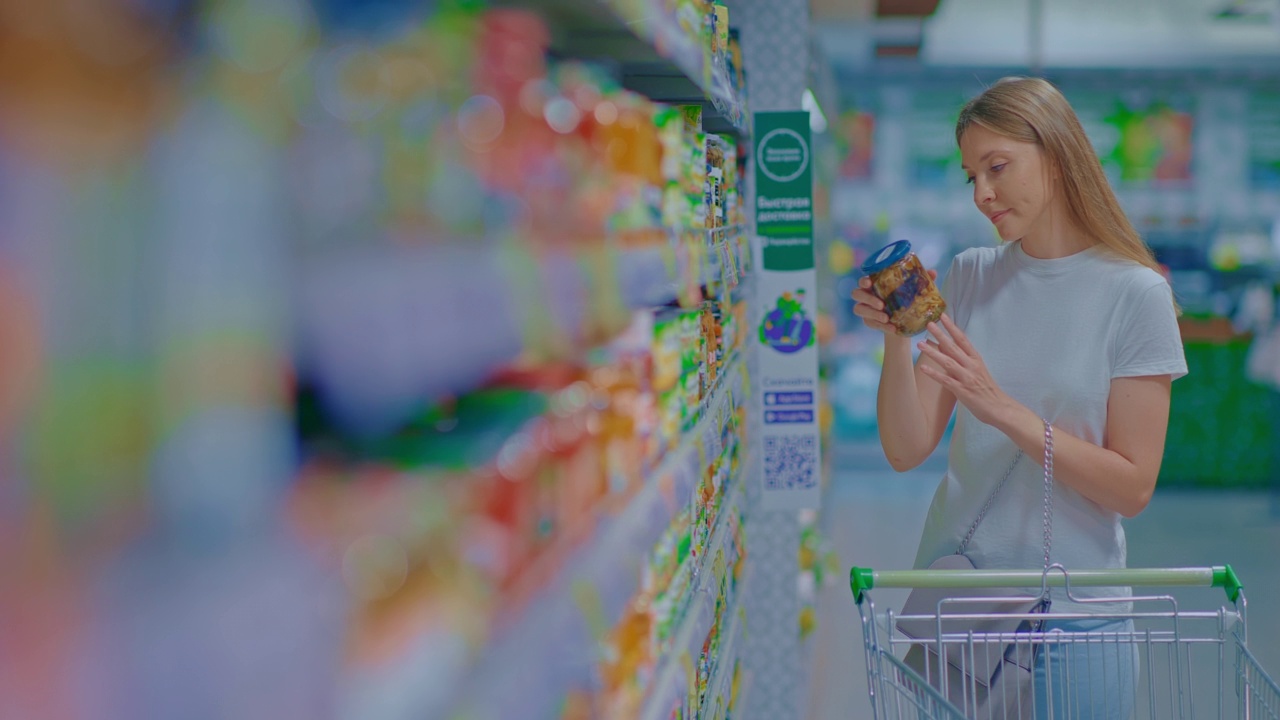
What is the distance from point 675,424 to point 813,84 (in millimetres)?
3616

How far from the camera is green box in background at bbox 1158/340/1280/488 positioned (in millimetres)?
8133

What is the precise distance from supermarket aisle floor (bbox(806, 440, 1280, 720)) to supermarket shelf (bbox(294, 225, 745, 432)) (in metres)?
3.73

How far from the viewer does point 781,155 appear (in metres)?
3.39

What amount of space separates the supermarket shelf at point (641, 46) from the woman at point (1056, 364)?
1.56 feet

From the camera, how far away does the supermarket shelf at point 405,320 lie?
0.49 metres

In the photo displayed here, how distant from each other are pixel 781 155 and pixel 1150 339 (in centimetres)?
172

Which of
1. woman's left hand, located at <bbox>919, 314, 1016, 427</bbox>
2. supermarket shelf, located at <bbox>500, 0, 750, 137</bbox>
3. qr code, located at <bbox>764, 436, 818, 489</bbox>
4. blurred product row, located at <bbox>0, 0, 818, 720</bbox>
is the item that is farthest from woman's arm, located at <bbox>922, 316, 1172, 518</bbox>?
qr code, located at <bbox>764, 436, 818, 489</bbox>

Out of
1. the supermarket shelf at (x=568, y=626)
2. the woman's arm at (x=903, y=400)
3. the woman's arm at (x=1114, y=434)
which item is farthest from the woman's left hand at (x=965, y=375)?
the supermarket shelf at (x=568, y=626)

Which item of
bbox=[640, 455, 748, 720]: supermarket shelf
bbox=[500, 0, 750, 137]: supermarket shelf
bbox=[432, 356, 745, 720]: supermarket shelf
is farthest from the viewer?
bbox=[640, 455, 748, 720]: supermarket shelf

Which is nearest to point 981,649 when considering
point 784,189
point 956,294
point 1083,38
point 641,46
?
point 956,294

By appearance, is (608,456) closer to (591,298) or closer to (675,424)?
(591,298)

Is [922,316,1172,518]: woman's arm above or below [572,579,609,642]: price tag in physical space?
below

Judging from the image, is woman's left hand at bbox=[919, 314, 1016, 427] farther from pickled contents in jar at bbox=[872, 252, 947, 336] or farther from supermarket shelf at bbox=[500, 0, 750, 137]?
supermarket shelf at bbox=[500, 0, 750, 137]

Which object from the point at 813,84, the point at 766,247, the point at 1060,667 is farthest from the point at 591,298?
the point at 813,84
